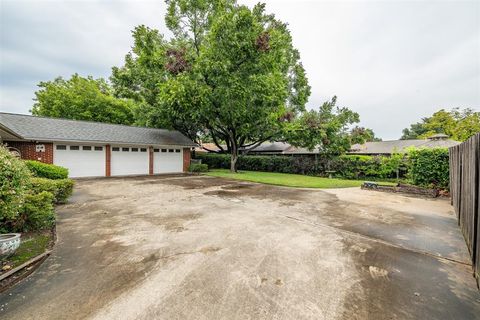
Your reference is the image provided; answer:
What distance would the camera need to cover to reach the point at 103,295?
261 centimetres

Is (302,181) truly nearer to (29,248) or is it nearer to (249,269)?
(249,269)

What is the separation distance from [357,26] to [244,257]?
1462 cm

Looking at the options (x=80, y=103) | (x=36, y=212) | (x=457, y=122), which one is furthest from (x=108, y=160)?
(x=457, y=122)

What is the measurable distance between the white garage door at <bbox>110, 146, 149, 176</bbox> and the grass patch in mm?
11669

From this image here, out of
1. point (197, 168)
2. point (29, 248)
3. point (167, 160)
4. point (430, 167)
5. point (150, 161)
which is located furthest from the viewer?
point (197, 168)

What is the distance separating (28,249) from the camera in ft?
12.6

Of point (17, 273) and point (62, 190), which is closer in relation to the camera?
point (17, 273)

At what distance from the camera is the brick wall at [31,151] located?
12.0m

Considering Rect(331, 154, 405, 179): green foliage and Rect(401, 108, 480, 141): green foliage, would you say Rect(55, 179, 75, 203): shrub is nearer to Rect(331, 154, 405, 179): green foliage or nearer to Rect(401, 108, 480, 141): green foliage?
Rect(331, 154, 405, 179): green foliage

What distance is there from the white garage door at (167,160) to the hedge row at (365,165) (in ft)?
20.3

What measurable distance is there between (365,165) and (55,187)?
58.6ft

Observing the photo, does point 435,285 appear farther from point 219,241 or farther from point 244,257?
point 219,241

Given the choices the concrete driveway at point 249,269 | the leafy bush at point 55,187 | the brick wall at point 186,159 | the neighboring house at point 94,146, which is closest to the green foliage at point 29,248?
the concrete driveway at point 249,269

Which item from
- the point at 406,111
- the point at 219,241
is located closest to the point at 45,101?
the point at 219,241
